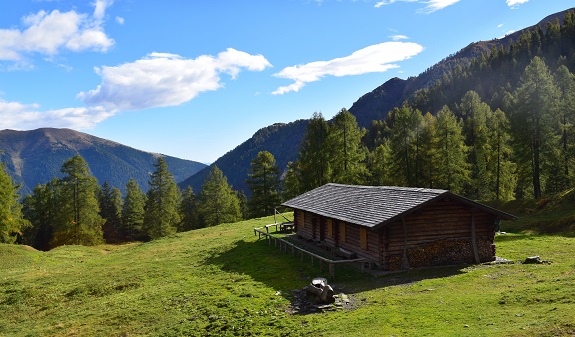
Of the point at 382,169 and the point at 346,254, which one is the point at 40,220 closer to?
the point at 382,169

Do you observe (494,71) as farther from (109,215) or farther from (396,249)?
(396,249)

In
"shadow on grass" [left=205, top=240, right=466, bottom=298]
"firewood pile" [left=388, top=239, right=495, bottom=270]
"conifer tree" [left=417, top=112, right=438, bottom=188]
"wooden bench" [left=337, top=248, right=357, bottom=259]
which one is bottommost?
"shadow on grass" [left=205, top=240, right=466, bottom=298]

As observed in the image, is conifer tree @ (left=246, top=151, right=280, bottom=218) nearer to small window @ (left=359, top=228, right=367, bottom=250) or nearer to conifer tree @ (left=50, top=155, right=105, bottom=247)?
conifer tree @ (left=50, top=155, right=105, bottom=247)

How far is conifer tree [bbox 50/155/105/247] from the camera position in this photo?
6209cm

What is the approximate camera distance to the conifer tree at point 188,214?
301ft

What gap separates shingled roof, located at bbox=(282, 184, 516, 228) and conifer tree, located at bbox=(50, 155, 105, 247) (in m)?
A: 42.0

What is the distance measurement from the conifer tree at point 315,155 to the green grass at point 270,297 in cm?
2447

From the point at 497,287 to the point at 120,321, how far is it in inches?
713

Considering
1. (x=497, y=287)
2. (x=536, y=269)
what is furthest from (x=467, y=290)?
(x=536, y=269)

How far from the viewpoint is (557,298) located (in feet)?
48.5

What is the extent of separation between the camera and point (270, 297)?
20531mm

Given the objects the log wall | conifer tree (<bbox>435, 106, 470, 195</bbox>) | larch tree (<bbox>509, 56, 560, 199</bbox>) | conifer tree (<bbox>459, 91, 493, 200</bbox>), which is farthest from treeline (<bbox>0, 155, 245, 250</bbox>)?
the log wall

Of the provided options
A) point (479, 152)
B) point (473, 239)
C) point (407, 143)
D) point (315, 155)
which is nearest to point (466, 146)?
point (479, 152)

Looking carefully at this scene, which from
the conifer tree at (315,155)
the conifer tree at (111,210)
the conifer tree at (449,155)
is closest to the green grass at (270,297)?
the conifer tree at (449,155)
